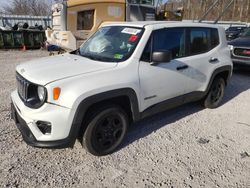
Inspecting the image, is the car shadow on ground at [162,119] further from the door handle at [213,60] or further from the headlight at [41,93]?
the headlight at [41,93]

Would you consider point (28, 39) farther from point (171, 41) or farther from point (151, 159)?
point (151, 159)

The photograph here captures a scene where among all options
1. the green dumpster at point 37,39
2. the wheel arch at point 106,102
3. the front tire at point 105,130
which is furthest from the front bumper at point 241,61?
the green dumpster at point 37,39

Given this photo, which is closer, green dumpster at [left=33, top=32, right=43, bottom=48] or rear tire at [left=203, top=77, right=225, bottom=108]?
rear tire at [left=203, top=77, right=225, bottom=108]

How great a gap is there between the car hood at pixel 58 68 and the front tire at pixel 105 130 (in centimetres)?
56

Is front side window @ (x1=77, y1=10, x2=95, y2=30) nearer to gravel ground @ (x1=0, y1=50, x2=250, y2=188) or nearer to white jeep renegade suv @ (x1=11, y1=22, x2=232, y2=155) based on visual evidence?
white jeep renegade suv @ (x1=11, y1=22, x2=232, y2=155)

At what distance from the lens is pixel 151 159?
10.3 feet

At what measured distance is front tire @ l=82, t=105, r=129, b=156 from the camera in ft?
9.62

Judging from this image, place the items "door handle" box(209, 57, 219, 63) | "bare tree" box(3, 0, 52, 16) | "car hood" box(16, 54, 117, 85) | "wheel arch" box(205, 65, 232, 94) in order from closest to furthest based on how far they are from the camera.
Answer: "car hood" box(16, 54, 117, 85)
"door handle" box(209, 57, 219, 63)
"wheel arch" box(205, 65, 232, 94)
"bare tree" box(3, 0, 52, 16)

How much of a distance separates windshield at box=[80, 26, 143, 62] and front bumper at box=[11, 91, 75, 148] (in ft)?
3.52

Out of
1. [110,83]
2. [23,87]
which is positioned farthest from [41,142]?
[110,83]

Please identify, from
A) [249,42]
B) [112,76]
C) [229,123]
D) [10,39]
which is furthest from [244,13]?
[112,76]

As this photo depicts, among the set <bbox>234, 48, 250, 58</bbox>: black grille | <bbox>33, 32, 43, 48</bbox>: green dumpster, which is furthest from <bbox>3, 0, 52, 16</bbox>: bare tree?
<bbox>234, 48, 250, 58</bbox>: black grille

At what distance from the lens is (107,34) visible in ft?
12.7

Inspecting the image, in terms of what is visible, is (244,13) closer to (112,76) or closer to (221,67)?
(221,67)
